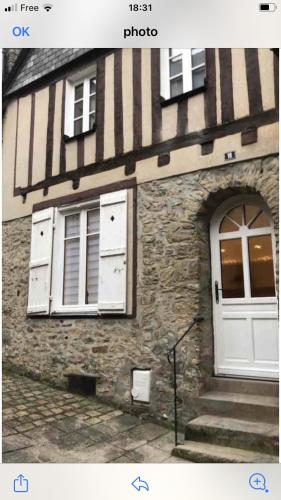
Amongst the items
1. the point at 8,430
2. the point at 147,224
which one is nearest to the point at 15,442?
the point at 8,430

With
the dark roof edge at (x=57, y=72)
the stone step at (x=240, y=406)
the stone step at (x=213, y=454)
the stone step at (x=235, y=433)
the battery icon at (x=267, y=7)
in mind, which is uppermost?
the dark roof edge at (x=57, y=72)

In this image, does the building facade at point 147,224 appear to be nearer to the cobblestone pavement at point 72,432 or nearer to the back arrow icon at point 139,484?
the cobblestone pavement at point 72,432

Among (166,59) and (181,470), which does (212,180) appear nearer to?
(166,59)

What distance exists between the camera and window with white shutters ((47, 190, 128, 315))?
11.3 ft

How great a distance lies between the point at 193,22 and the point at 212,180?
157 centimetres

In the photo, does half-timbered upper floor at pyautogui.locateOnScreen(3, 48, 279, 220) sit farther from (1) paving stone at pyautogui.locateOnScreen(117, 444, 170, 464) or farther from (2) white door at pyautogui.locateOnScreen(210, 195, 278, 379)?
(1) paving stone at pyautogui.locateOnScreen(117, 444, 170, 464)

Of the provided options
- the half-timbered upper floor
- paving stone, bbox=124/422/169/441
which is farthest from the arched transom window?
Result: paving stone, bbox=124/422/169/441

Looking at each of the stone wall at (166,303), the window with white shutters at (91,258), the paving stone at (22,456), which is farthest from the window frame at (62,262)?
the paving stone at (22,456)

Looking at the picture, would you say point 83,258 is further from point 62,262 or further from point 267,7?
point 267,7

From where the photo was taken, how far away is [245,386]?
277 cm

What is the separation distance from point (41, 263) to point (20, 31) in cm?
273

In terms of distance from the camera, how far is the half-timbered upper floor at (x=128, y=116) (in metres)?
2.93

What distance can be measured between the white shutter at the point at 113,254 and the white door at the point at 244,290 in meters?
0.82

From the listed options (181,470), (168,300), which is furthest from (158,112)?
(181,470)
